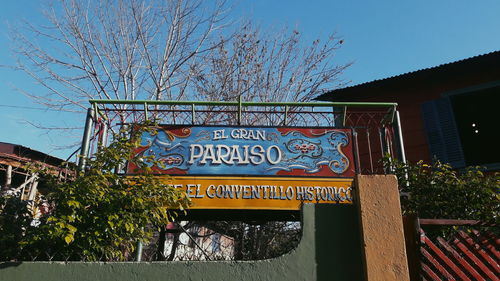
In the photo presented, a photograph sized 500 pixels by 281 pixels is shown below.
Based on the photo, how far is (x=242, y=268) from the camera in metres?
3.17

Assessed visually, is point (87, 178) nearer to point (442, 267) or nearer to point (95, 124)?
point (95, 124)

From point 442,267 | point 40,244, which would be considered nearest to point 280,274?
point 442,267

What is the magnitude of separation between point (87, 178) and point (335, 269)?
103 inches

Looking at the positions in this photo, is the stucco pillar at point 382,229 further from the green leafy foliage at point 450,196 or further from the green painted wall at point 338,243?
the green leafy foliage at point 450,196

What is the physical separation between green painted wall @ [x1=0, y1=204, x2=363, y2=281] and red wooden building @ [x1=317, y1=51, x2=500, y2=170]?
629 cm

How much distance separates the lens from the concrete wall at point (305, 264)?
10.3ft

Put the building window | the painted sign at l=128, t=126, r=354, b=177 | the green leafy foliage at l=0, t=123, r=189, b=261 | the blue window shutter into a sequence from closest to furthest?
the green leafy foliage at l=0, t=123, r=189, b=261 < the painted sign at l=128, t=126, r=354, b=177 < the blue window shutter < the building window

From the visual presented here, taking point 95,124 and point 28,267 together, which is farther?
point 95,124

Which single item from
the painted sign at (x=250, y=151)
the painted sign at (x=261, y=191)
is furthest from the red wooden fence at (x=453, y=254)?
the painted sign at (x=250, y=151)

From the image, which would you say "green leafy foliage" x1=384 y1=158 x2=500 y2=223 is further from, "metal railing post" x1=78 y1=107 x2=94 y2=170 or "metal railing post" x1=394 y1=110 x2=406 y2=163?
"metal railing post" x1=78 y1=107 x2=94 y2=170

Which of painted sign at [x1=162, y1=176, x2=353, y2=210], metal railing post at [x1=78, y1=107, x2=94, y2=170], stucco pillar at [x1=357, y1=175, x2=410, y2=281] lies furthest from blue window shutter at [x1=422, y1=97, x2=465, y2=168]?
metal railing post at [x1=78, y1=107, x2=94, y2=170]

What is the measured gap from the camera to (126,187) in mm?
3799

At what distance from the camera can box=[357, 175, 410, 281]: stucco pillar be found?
3.01 m

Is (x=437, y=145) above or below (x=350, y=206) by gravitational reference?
above
